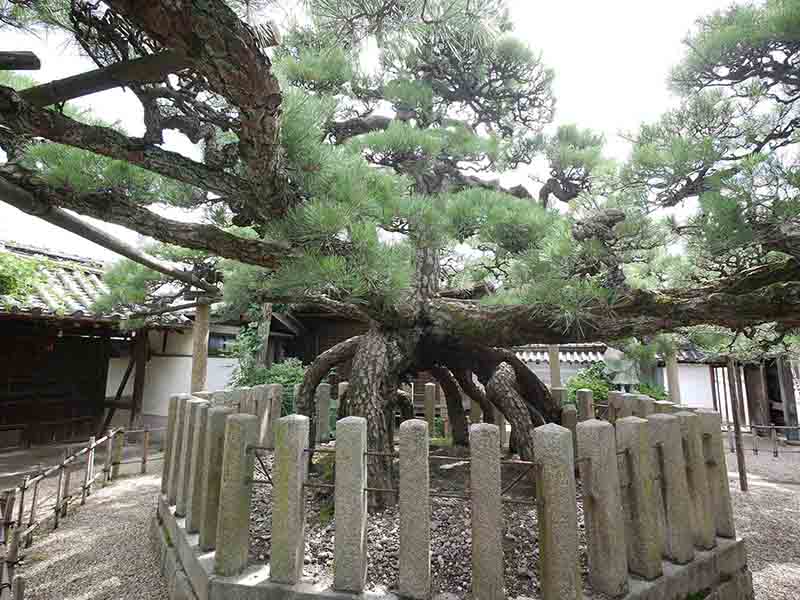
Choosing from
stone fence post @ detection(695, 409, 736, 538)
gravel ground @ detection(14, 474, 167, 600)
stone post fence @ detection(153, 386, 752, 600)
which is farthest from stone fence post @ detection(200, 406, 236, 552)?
stone fence post @ detection(695, 409, 736, 538)

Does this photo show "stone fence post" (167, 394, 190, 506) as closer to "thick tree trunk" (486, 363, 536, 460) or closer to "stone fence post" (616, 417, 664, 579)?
"thick tree trunk" (486, 363, 536, 460)

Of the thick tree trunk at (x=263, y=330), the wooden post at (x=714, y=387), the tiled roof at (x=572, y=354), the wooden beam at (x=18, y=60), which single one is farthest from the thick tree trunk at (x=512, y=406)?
the wooden post at (x=714, y=387)

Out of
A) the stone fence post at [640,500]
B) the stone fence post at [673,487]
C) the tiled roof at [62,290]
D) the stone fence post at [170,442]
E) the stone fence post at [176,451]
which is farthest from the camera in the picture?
the tiled roof at [62,290]

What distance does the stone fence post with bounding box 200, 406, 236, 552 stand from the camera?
8.54 feet

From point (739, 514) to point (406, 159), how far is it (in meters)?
5.62

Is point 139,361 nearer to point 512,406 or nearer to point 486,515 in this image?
point 512,406

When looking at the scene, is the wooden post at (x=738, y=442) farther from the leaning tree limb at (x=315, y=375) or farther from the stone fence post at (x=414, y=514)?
the stone fence post at (x=414, y=514)

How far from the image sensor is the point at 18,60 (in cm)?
205

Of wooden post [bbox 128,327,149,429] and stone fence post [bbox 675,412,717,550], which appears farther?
wooden post [bbox 128,327,149,429]

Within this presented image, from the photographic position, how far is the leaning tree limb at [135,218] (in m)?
2.62

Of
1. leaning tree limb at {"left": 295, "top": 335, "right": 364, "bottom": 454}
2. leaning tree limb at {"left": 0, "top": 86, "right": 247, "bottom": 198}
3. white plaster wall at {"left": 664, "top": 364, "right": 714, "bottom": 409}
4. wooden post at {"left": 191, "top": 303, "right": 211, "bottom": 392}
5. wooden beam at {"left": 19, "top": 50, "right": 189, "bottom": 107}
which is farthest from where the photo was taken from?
white plaster wall at {"left": 664, "top": 364, "right": 714, "bottom": 409}

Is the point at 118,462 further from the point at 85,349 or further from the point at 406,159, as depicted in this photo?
the point at 406,159

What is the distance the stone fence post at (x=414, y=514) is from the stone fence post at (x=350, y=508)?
217mm

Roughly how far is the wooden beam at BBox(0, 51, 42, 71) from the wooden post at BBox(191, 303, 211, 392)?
4.95 meters
